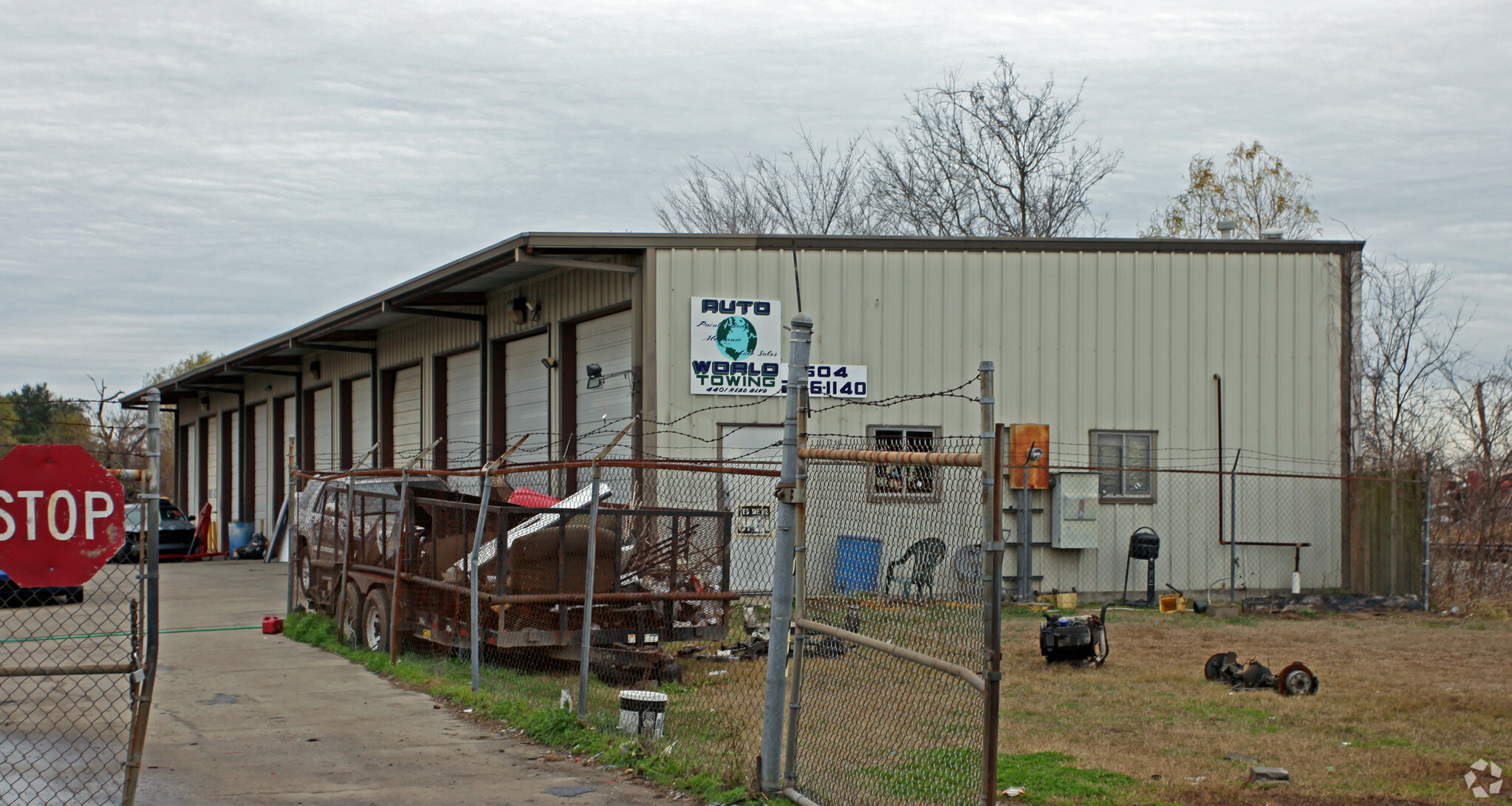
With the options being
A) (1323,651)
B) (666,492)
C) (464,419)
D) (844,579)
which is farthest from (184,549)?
(844,579)

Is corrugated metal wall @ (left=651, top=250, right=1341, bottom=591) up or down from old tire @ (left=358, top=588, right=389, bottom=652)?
up

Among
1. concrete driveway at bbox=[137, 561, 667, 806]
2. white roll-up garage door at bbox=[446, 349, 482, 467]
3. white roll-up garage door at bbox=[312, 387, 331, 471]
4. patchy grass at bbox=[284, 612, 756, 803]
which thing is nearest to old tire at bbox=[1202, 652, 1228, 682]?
patchy grass at bbox=[284, 612, 756, 803]

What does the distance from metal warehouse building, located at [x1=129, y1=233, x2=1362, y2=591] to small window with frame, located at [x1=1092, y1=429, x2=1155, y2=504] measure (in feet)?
0.10

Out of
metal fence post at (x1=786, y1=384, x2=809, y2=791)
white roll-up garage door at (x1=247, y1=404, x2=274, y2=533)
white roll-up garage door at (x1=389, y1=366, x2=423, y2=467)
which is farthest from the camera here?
white roll-up garage door at (x1=247, y1=404, x2=274, y2=533)

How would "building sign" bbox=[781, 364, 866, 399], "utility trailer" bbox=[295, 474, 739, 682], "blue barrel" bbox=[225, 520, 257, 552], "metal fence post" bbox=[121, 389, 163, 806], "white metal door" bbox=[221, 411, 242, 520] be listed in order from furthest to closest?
"white metal door" bbox=[221, 411, 242, 520]
"blue barrel" bbox=[225, 520, 257, 552]
"building sign" bbox=[781, 364, 866, 399]
"utility trailer" bbox=[295, 474, 739, 682]
"metal fence post" bbox=[121, 389, 163, 806]

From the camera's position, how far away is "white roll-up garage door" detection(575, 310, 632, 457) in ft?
63.8

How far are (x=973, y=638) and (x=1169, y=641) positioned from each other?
9788mm

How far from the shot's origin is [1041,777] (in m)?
7.24

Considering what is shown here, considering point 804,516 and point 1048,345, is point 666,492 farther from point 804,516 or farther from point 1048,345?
point 804,516

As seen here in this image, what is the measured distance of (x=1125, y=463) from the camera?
19906mm

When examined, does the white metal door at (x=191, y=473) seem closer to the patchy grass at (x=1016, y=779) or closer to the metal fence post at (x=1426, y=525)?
the metal fence post at (x=1426, y=525)

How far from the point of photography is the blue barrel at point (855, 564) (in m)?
7.02

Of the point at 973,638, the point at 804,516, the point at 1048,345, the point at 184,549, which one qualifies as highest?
the point at 1048,345

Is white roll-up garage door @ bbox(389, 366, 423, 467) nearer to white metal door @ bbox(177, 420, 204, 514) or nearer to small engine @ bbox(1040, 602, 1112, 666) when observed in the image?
small engine @ bbox(1040, 602, 1112, 666)
